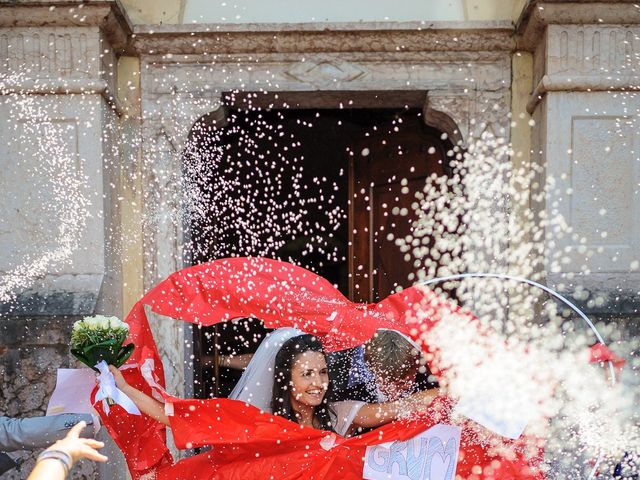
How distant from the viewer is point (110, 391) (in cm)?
342

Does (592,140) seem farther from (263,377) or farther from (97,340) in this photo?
(97,340)

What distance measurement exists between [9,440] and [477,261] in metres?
3.06

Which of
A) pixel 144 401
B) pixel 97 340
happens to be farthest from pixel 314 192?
pixel 97 340

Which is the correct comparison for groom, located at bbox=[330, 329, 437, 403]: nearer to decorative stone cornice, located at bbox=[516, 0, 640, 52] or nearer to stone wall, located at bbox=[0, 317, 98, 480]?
stone wall, located at bbox=[0, 317, 98, 480]

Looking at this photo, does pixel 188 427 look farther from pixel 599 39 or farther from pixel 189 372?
pixel 599 39

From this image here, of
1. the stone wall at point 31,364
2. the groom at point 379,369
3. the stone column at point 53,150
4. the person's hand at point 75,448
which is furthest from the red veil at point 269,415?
the person's hand at point 75,448

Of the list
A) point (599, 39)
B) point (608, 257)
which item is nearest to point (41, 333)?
point (608, 257)

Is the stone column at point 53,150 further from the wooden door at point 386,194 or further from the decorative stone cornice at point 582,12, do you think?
the decorative stone cornice at point 582,12

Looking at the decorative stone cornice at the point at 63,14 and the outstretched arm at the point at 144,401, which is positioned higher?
the decorative stone cornice at the point at 63,14

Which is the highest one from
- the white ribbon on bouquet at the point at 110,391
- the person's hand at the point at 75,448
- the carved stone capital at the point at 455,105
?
the carved stone capital at the point at 455,105

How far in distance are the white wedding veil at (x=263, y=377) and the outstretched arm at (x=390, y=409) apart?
0.51m

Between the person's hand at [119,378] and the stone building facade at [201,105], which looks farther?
the stone building facade at [201,105]

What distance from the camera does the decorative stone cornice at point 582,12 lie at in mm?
4637

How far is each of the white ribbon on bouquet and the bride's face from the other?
0.86 metres
